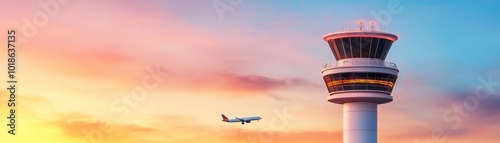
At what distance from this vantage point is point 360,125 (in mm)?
197750

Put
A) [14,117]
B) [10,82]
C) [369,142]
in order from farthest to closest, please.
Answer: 1. [369,142]
2. [14,117]
3. [10,82]

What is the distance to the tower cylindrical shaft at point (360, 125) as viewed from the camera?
197 metres

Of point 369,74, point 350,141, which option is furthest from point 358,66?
point 350,141

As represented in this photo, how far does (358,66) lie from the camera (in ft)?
655

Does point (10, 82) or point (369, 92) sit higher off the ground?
point (369, 92)

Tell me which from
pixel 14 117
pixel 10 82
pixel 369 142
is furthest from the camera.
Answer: pixel 369 142

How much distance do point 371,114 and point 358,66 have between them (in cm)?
1020

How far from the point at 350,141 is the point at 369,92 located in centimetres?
1072

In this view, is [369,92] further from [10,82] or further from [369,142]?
[10,82]

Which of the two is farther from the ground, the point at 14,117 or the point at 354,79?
the point at 354,79

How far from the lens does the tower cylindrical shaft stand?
648 feet

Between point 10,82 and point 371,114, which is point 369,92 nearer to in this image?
point 371,114

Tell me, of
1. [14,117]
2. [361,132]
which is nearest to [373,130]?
[361,132]

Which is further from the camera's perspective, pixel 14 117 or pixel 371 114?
pixel 371 114
